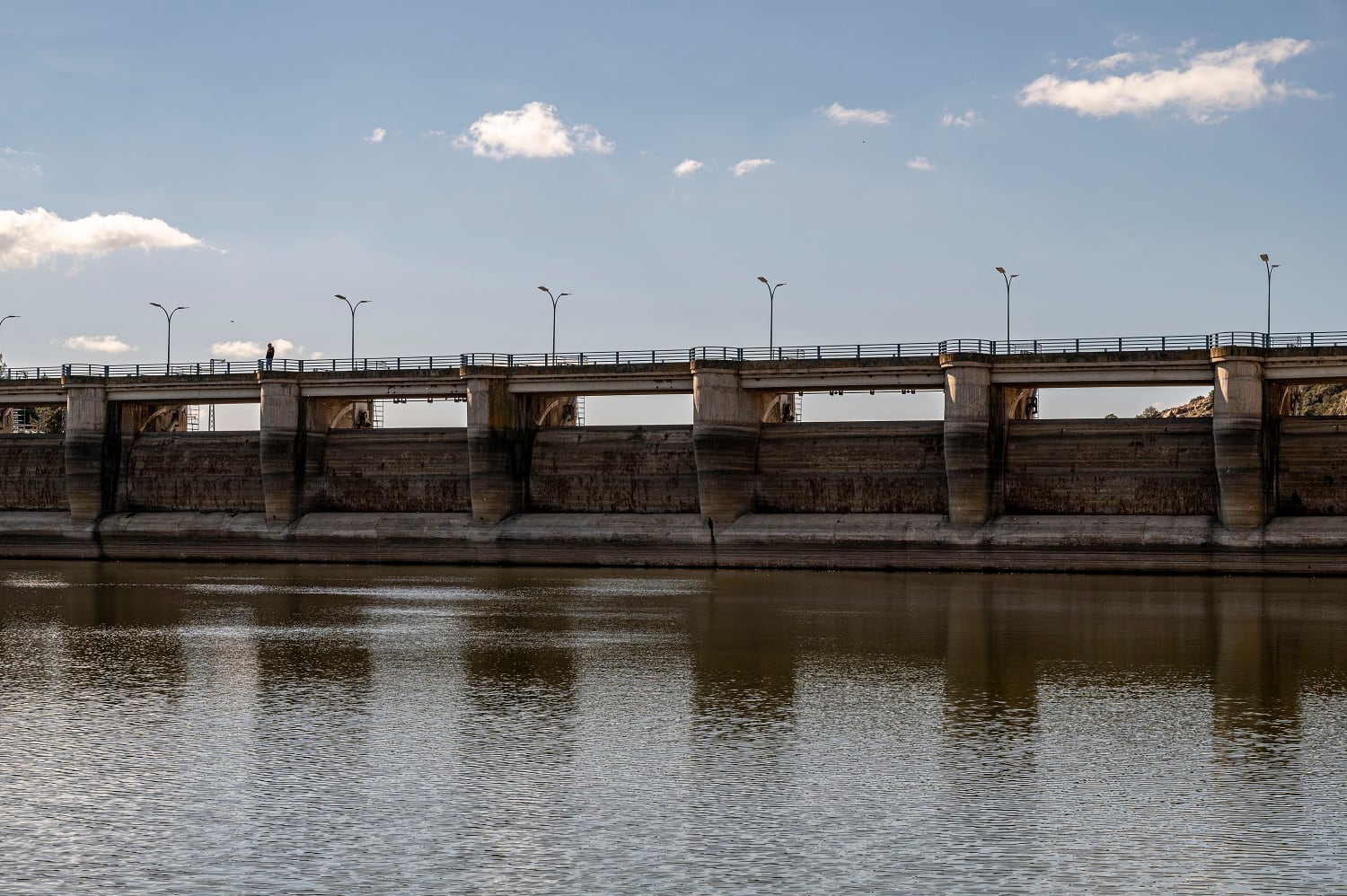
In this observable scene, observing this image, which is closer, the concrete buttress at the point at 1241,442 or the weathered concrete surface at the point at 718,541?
the concrete buttress at the point at 1241,442

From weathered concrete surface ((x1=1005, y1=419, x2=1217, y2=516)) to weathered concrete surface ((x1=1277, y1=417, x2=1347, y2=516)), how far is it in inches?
136

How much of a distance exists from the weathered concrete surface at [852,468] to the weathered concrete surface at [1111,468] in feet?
13.8

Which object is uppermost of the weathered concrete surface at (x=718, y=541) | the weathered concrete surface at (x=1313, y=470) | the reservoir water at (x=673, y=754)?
the weathered concrete surface at (x=1313, y=470)

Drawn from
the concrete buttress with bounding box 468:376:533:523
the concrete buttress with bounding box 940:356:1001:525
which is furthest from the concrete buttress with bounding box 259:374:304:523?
the concrete buttress with bounding box 940:356:1001:525

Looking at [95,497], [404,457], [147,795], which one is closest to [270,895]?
[147,795]

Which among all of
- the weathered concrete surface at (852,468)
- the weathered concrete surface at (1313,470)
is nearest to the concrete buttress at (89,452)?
the weathered concrete surface at (852,468)

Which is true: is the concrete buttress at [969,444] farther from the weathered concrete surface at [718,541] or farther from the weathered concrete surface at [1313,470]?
the weathered concrete surface at [1313,470]

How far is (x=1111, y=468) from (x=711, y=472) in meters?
21.1

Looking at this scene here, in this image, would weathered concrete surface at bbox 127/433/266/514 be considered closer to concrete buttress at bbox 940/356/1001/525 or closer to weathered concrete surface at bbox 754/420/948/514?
weathered concrete surface at bbox 754/420/948/514

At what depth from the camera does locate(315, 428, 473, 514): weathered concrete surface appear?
292 ft

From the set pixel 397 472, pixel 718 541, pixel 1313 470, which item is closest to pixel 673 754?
pixel 718 541

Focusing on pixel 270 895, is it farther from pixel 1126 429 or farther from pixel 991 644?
pixel 1126 429

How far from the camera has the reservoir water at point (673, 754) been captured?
1800 centimetres

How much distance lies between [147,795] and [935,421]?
64937 mm
